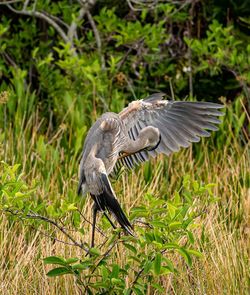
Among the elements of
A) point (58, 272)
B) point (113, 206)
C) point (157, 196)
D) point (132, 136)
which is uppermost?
point (113, 206)

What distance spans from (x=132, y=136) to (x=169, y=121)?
0.23 m

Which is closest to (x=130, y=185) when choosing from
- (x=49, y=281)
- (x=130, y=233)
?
(x=49, y=281)

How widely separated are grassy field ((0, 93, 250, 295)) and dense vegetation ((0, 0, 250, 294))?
1 centimetres

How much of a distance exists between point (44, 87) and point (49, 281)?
3.52 meters

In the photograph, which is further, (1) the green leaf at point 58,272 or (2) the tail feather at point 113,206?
(2) the tail feather at point 113,206

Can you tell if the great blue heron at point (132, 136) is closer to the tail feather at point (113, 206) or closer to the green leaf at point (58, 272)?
the tail feather at point (113, 206)

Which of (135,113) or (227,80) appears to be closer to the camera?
(135,113)

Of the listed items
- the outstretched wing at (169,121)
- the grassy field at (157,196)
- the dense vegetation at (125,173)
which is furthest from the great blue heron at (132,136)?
the grassy field at (157,196)

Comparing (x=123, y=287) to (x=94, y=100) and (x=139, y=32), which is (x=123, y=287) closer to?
(x=94, y=100)

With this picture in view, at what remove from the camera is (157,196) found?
590 cm

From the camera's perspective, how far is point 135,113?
509cm

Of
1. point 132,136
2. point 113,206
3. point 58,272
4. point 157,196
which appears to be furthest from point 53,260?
point 157,196

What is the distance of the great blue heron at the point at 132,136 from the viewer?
163 inches

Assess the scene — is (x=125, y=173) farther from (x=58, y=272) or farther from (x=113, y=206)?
(x=58, y=272)
